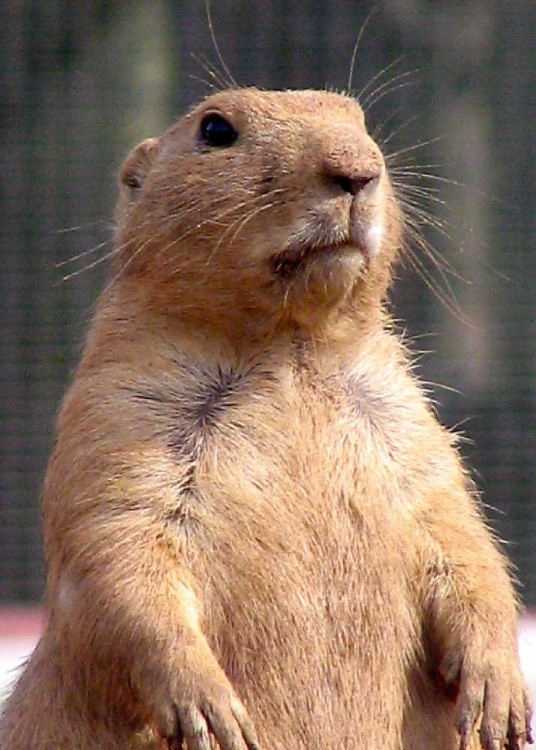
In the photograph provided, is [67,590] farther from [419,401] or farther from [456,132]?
[456,132]

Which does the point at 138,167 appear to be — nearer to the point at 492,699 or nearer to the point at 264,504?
the point at 264,504

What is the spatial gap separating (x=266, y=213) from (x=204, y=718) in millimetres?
1420

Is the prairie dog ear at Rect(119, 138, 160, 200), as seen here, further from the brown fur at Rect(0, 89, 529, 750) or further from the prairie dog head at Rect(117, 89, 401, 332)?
the brown fur at Rect(0, 89, 529, 750)

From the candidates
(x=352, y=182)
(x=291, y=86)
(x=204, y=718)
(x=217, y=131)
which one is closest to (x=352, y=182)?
(x=352, y=182)

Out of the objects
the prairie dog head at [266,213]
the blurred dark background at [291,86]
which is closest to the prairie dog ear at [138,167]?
the prairie dog head at [266,213]

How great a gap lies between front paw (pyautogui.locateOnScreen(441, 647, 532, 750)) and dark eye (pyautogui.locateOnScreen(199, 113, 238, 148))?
1668mm

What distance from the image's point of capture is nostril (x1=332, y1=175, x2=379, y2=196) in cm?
531

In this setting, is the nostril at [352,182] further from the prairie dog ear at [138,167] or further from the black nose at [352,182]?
the prairie dog ear at [138,167]

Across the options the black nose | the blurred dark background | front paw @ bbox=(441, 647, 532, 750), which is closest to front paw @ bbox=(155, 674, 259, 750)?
front paw @ bbox=(441, 647, 532, 750)

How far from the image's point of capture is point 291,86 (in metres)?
13.1

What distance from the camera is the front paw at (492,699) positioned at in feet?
17.9

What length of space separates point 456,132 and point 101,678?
8685 mm

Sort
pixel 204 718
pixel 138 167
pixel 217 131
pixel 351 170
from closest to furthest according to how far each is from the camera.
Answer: pixel 204 718 → pixel 351 170 → pixel 217 131 → pixel 138 167

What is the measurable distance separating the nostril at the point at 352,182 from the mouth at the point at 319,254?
5.7 inches
